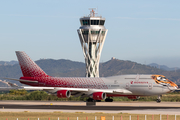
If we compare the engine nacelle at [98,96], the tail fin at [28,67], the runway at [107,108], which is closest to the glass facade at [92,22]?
the tail fin at [28,67]

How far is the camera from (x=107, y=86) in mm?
64688

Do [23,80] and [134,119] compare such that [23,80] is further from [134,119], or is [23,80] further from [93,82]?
[134,119]

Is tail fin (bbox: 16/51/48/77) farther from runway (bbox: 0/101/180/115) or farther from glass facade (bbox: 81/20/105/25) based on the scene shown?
glass facade (bbox: 81/20/105/25)

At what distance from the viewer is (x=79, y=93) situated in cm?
6194

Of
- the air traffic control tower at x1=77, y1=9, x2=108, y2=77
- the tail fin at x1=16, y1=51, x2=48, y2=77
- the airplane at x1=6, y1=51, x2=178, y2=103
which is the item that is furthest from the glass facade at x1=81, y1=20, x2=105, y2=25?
the airplane at x1=6, y1=51, x2=178, y2=103

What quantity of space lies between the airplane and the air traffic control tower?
176ft

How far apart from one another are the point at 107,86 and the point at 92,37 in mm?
60797

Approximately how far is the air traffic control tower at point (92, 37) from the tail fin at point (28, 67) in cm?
5135

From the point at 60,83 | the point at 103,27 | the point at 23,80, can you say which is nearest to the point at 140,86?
the point at 60,83

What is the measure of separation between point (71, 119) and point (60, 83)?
34.2 meters

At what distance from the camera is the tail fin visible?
71588mm

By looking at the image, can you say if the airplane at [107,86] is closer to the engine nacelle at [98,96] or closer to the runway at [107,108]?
the engine nacelle at [98,96]

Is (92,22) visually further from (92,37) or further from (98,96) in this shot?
(98,96)

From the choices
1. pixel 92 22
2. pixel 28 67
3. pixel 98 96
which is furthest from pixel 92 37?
pixel 98 96
